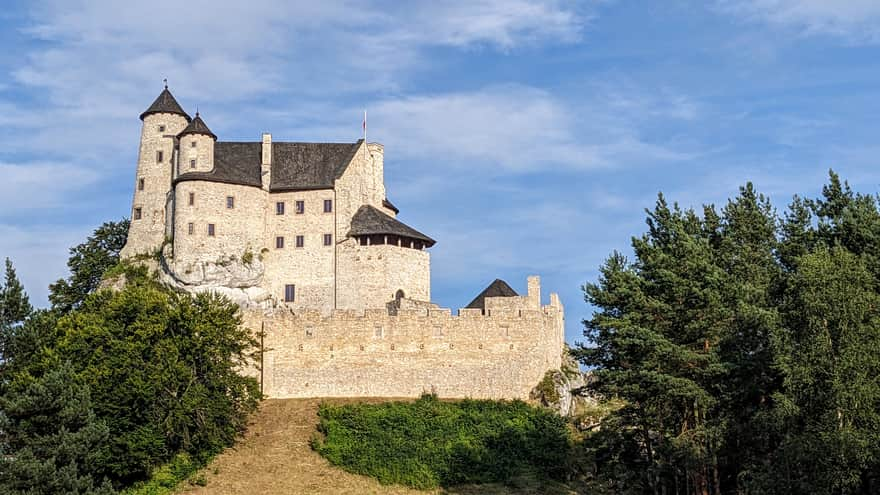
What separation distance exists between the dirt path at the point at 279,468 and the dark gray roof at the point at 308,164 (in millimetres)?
19336

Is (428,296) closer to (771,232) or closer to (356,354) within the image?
(356,354)

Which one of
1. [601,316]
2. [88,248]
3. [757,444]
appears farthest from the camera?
[88,248]

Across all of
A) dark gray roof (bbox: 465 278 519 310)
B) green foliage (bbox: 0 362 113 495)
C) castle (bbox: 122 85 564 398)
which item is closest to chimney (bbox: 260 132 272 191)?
castle (bbox: 122 85 564 398)

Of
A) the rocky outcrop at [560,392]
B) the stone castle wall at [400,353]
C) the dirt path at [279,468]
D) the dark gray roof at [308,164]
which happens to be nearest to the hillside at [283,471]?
the dirt path at [279,468]

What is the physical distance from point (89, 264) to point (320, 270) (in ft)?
48.8

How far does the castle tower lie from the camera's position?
225 ft

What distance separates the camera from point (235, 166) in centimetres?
6938

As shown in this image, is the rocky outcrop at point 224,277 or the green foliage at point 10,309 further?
the rocky outcrop at point 224,277

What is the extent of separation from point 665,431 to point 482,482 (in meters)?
9.80

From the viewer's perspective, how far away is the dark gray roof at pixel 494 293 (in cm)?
6372

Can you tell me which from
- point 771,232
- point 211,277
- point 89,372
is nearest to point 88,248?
point 211,277

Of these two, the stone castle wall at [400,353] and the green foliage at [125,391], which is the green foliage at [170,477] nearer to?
the green foliage at [125,391]

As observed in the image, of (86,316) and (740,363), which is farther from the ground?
(86,316)

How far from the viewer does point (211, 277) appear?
213 ft
